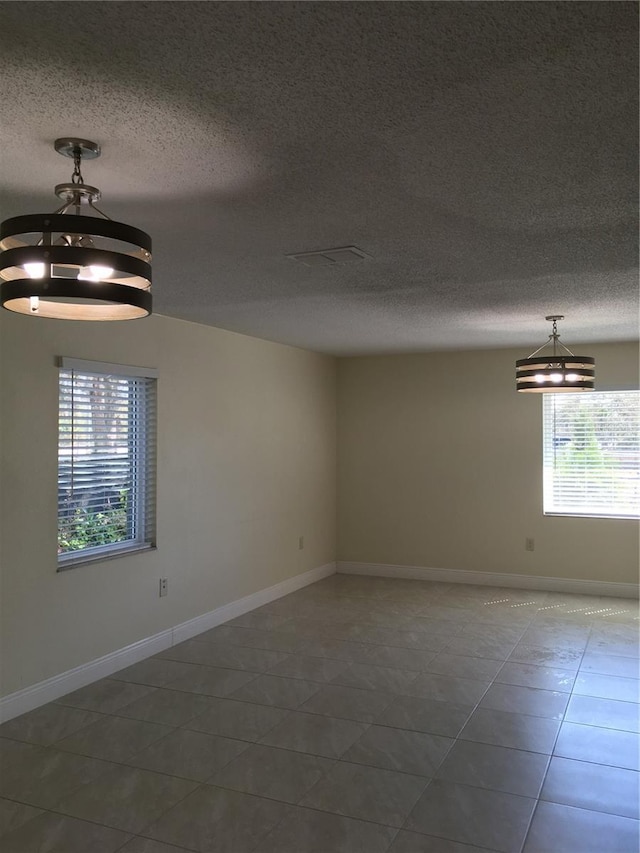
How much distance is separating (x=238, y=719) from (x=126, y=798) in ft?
2.98

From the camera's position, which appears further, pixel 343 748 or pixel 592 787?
pixel 343 748

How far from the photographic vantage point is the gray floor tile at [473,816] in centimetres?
270

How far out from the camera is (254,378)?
6.34 meters

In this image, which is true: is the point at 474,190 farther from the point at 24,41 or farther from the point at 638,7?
the point at 24,41

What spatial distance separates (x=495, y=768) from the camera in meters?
3.26

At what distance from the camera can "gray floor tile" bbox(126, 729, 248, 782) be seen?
128 inches

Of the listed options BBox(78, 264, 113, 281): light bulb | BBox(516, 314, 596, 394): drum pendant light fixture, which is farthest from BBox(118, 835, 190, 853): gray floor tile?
BBox(516, 314, 596, 394): drum pendant light fixture

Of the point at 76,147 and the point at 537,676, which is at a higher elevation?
the point at 76,147

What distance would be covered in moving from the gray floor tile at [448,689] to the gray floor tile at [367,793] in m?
0.99

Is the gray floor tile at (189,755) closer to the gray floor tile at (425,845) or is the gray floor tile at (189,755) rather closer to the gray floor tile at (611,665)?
the gray floor tile at (425,845)

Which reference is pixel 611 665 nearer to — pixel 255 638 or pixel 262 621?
pixel 255 638

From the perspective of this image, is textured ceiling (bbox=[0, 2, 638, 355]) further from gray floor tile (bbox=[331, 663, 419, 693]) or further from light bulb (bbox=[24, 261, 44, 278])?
gray floor tile (bbox=[331, 663, 419, 693])

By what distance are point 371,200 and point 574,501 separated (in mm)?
5118

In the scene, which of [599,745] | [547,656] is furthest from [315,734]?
[547,656]
